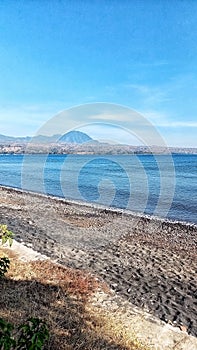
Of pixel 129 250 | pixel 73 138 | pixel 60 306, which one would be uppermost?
pixel 73 138

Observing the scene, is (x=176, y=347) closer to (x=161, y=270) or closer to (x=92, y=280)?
(x=92, y=280)

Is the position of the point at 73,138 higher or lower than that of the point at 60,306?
higher

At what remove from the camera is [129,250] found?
47.9ft

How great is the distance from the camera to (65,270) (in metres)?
10.1

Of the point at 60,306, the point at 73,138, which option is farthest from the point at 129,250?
the point at 73,138

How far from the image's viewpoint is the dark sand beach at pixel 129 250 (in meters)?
9.28

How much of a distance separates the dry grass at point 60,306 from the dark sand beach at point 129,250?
145 cm

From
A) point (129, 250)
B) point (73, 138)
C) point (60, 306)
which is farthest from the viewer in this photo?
point (73, 138)

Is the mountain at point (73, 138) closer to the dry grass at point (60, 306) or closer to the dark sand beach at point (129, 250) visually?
the dark sand beach at point (129, 250)

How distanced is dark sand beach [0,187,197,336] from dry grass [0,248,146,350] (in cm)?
145

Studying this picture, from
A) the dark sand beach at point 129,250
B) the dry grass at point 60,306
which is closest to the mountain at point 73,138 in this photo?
the dark sand beach at point 129,250

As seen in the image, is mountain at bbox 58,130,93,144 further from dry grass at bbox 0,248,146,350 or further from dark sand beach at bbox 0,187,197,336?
dry grass at bbox 0,248,146,350

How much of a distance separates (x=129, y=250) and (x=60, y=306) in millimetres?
7399

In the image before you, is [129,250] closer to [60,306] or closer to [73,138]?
[60,306]
